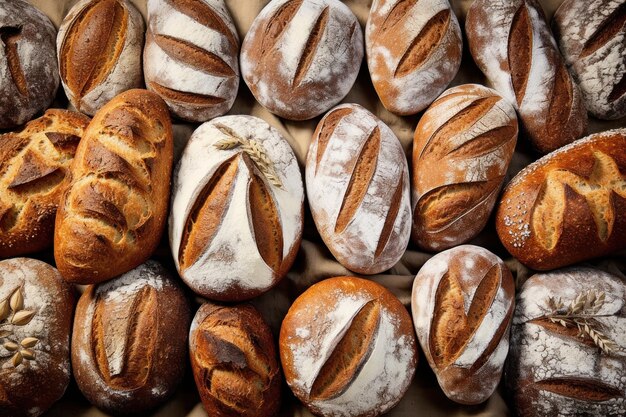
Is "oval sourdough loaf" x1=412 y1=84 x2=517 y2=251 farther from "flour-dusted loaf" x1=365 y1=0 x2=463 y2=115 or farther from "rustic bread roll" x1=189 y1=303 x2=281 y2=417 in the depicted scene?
"rustic bread roll" x1=189 y1=303 x2=281 y2=417

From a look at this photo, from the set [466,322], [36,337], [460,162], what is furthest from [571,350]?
[36,337]

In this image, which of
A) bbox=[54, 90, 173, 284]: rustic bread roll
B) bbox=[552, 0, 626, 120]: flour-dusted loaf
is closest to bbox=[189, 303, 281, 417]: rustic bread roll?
bbox=[54, 90, 173, 284]: rustic bread roll

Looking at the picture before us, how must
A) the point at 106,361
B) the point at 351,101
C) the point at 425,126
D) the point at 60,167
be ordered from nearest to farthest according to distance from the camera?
the point at 106,361
the point at 60,167
the point at 425,126
the point at 351,101

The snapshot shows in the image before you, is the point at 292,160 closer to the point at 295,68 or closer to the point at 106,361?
the point at 295,68

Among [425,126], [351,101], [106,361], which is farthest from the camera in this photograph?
[351,101]

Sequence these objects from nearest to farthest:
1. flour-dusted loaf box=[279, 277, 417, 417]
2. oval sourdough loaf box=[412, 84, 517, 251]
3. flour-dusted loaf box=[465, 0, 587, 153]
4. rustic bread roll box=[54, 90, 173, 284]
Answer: rustic bread roll box=[54, 90, 173, 284]
flour-dusted loaf box=[279, 277, 417, 417]
oval sourdough loaf box=[412, 84, 517, 251]
flour-dusted loaf box=[465, 0, 587, 153]

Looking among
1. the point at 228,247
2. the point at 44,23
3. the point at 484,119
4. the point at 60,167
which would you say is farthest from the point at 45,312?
the point at 484,119
